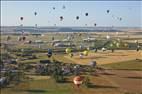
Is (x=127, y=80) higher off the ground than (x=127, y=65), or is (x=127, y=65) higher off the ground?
(x=127, y=65)

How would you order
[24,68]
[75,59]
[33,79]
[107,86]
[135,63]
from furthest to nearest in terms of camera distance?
[75,59] < [135,63] < [24,68] < [33,79] < [107,86]

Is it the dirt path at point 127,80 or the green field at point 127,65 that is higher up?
the green field at point 127,65

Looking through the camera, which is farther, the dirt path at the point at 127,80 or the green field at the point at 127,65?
the green field at the point at 127,65

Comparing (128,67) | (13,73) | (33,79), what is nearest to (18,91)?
(33,79)

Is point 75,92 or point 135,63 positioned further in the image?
point 135,63

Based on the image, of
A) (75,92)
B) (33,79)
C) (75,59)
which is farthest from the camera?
(75,59)

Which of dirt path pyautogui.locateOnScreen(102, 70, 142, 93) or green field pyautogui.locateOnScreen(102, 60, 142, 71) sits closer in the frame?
dirt path pyautogui.locateOnScreen(102, 70, 142, 93)

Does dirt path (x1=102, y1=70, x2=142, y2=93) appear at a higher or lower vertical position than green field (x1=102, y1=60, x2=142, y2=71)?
lower

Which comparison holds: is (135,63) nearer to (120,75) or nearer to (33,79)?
(120,75)

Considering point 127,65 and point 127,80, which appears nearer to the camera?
point 127,80

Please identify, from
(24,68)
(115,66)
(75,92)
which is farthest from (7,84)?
(115,66)
